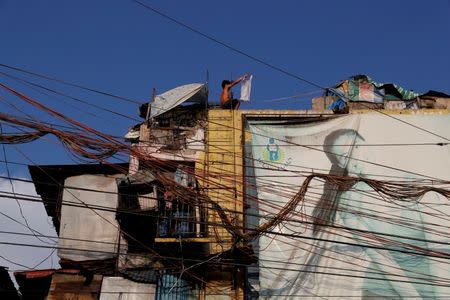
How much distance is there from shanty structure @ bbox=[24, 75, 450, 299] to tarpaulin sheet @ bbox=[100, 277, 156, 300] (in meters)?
0.03

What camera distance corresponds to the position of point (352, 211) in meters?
17.0

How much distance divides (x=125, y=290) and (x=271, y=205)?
14.5ft

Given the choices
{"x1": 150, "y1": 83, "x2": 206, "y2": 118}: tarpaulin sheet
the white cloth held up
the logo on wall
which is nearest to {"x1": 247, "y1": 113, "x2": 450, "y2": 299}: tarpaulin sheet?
the logo on wall

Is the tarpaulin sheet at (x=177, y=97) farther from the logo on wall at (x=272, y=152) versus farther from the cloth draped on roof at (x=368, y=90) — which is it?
the cloth draped on roof at (x=368, y=90)

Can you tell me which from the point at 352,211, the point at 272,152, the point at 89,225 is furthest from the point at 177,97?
the point at 352,211

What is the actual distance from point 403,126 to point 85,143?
11873mm

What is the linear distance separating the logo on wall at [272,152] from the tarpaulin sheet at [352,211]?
3 centimetres

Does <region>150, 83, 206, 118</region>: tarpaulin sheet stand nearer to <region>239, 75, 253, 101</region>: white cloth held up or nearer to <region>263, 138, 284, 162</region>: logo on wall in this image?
<region>239, 75, 253, 101</region>: white cloth held up

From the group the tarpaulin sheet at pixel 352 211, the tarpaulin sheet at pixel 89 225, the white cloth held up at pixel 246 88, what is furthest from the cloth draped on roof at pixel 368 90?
→ the tarpaulin sheet at pixel 89 225

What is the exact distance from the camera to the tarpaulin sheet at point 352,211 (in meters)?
15.9

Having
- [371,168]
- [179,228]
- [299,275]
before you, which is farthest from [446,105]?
[179,228]

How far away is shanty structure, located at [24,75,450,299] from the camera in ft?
51.8

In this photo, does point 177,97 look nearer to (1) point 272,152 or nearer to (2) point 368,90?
(1) point 272,152

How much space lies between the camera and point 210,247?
16.5 metres
